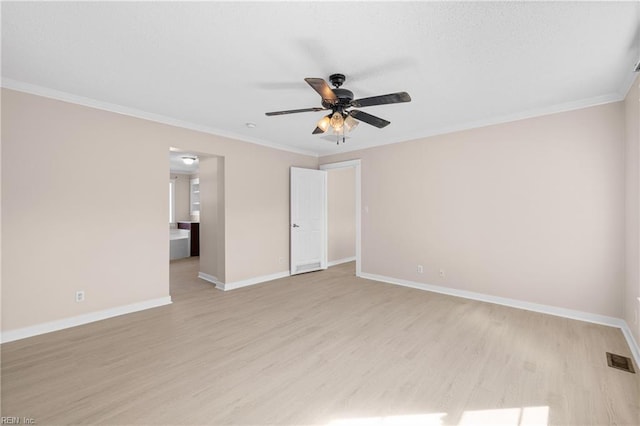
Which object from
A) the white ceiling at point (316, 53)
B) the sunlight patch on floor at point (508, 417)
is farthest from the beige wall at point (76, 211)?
the sunlight patch on floor at point (508, 417)

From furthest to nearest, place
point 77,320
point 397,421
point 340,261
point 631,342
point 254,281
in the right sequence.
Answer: point 340,261
point 254,281
point 77,320
point 631,342
point 397,421

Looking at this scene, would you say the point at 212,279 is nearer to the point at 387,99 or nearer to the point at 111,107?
the point at 111,107

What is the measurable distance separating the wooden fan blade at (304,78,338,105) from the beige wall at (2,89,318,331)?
8.70 feet

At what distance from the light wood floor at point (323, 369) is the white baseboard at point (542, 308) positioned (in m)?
0.13

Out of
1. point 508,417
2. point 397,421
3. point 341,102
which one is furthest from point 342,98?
point 508,417

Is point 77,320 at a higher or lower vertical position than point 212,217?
lower

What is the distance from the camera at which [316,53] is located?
2250mm

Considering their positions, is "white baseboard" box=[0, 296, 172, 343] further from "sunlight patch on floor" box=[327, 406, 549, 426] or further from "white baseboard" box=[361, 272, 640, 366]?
"white baseboard" box=[361, 272, 640, 366]

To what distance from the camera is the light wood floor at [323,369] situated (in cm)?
182

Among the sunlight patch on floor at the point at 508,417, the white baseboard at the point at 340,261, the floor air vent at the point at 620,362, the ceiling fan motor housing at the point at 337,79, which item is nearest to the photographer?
the sunlight patch on floor at the point at 508,417

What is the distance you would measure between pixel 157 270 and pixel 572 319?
521cm

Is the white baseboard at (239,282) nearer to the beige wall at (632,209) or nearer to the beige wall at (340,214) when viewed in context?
the beige wall at (340,214)

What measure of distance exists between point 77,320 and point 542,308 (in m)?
5.51

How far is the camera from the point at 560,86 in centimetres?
288
